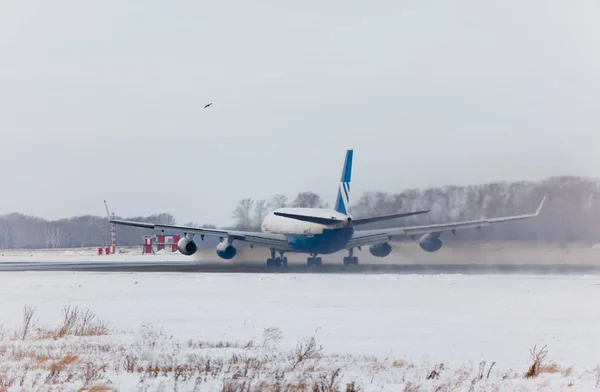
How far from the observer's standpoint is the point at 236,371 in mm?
14070

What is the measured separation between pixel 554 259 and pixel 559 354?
51.5 metres

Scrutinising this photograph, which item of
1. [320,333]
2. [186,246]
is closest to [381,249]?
[186,246]

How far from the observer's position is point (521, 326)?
21562 mm

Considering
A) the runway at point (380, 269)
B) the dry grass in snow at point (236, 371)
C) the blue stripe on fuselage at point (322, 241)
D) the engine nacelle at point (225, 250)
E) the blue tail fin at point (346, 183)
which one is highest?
the blue tail fin at point (346, 183)

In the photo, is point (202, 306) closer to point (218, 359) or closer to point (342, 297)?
point (342, 297)

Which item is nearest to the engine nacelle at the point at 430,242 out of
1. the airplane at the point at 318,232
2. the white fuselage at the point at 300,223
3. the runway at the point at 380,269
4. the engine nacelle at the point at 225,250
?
the airplane at the point at 318,232

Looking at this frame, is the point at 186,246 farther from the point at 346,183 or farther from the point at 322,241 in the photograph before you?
the point at 346,183

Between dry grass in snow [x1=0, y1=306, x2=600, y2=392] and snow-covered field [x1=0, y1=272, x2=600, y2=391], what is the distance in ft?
0.14

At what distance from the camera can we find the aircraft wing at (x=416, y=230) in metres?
54.7

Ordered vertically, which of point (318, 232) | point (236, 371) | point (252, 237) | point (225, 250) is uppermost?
point (318, 232)

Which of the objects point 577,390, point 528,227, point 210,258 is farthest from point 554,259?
point 577,390

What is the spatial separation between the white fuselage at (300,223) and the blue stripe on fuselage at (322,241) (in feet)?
1.16

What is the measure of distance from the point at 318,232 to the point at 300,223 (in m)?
1.69

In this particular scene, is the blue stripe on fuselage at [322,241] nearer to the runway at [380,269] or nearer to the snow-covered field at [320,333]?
the runway at [380,269]
